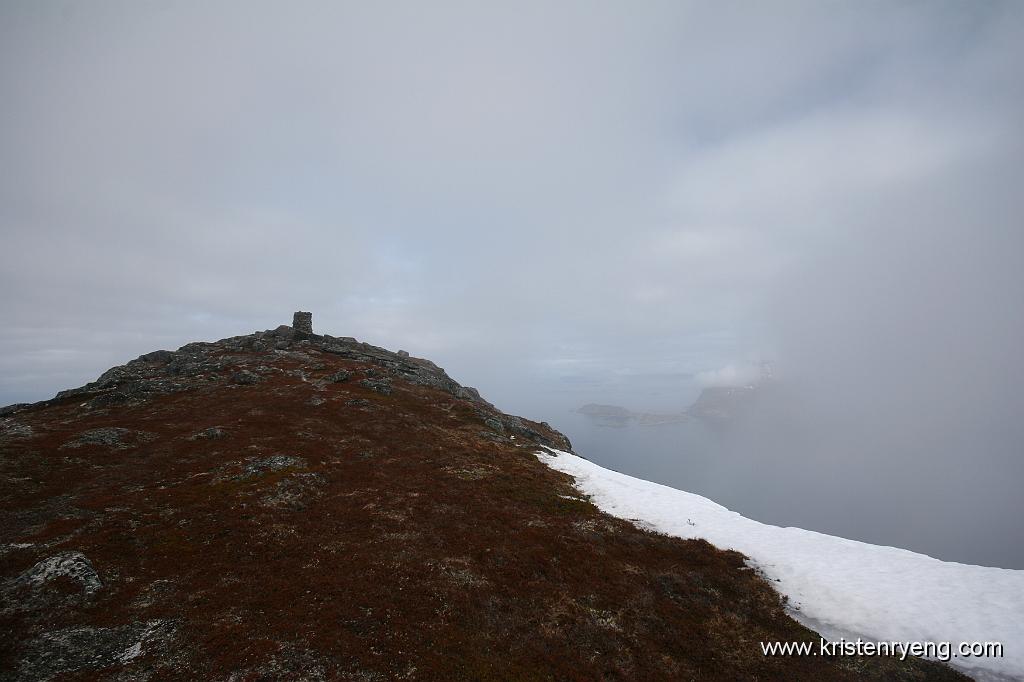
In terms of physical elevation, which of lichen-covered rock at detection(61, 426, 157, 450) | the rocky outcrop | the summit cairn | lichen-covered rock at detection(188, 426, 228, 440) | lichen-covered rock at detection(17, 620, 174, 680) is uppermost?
the summit cairn

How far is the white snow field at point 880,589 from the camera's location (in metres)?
17.2

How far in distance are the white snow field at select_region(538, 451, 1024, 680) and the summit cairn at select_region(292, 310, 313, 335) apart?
265ft

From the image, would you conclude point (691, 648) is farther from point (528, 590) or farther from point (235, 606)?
point (235, 606)

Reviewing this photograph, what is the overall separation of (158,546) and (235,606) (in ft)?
25.0

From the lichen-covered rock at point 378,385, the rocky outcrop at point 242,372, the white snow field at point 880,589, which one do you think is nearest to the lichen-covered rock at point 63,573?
the rocky outcrop at point 242,372

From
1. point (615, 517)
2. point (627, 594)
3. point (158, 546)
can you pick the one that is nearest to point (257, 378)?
point (158, 546)

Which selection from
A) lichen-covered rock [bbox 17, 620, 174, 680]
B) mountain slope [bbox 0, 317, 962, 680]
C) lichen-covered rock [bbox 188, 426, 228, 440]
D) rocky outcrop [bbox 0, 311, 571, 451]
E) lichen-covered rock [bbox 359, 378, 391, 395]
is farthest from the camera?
lichen-covered rock [bbox 359, 378, 391, 395]

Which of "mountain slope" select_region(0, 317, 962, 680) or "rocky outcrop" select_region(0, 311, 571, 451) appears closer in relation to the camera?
"mountain slope" select_region(0, 317, 962, 680)

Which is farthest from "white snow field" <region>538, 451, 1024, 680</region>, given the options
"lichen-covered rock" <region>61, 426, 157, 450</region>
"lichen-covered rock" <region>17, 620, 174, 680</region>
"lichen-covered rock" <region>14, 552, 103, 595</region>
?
"lichen-covered rock" <region>61, 426, 157, 450</region>

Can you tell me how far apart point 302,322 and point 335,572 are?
81.0 meters

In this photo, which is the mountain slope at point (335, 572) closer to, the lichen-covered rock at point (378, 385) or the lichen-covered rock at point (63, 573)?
the lichen-covered rock at point (63, 573)

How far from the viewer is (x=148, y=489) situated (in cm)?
2600

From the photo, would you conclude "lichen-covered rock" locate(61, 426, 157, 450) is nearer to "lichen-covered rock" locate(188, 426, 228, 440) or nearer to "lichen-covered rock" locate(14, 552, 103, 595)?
"lichen-covered rock" locate(188, 426, 228, 440)

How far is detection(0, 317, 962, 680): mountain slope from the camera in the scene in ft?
45.3
